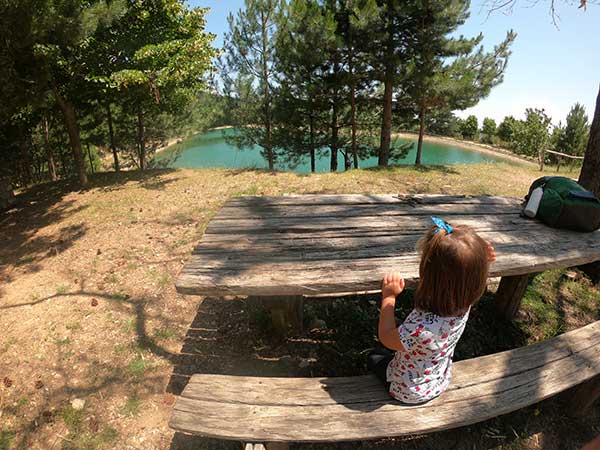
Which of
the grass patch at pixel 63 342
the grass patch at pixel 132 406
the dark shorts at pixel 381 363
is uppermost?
the dark shorts at pixel 381 363

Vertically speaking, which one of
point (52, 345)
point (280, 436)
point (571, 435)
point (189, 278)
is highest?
point (189, 278)

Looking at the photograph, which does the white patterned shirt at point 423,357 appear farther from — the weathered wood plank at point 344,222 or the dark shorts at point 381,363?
the weathered wood plank at point 344,222

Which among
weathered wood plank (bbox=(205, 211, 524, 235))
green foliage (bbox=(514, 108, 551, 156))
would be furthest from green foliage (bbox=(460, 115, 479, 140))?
weathered wood plank (bbox=(205, 211, 524, 235))

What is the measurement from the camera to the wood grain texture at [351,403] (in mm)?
1656

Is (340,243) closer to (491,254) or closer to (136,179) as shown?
(491,254)

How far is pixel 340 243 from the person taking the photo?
2.37 metres

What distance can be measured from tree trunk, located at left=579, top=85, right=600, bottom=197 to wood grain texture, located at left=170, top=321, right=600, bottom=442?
8.40ft

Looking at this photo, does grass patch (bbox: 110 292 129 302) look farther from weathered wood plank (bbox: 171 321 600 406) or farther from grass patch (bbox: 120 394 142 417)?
weathered wood plank (bbox: 171 321 600 406)

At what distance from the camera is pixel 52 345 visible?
307 cm

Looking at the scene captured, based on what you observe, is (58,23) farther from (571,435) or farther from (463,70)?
(463,70)

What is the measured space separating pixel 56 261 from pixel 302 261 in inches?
167

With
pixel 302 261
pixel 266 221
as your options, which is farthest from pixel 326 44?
pixel 302 261

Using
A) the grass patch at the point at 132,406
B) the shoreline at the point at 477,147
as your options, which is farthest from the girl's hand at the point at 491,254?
the shoreline at the point at 477,147

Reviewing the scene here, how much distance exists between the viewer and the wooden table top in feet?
6.36
